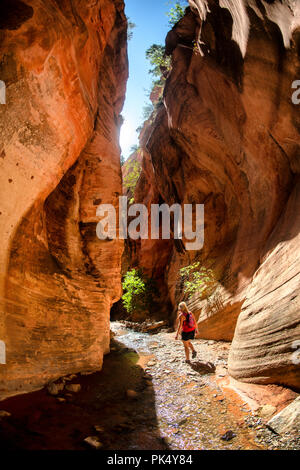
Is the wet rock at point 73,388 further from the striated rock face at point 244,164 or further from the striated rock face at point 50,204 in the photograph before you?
the striated rock face at point 244,164

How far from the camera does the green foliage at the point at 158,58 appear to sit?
47.0ft

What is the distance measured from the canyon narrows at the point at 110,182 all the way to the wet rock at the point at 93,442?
1516 millimetres

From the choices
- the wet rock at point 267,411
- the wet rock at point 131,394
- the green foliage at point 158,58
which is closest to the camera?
the wet rock at point 267,411

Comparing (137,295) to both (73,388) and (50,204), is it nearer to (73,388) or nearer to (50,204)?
(50,204)

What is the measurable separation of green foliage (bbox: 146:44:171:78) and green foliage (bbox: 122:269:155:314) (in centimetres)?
1377

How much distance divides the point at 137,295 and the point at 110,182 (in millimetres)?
9966

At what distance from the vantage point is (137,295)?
623 inches

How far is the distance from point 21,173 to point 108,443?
14.1ft

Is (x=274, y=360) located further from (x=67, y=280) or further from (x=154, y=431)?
(x=67, y=280)

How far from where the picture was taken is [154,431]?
10.9 feet

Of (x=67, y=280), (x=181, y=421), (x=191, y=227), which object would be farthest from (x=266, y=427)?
(x=191, y=227)

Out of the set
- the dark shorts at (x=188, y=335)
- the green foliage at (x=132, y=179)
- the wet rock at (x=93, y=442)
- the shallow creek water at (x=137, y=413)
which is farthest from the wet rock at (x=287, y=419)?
the green foliage at (x=132, y=179)

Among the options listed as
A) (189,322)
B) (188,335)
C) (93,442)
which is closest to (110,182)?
(189,322)

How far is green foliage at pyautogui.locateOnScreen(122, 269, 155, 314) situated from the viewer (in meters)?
15.6
